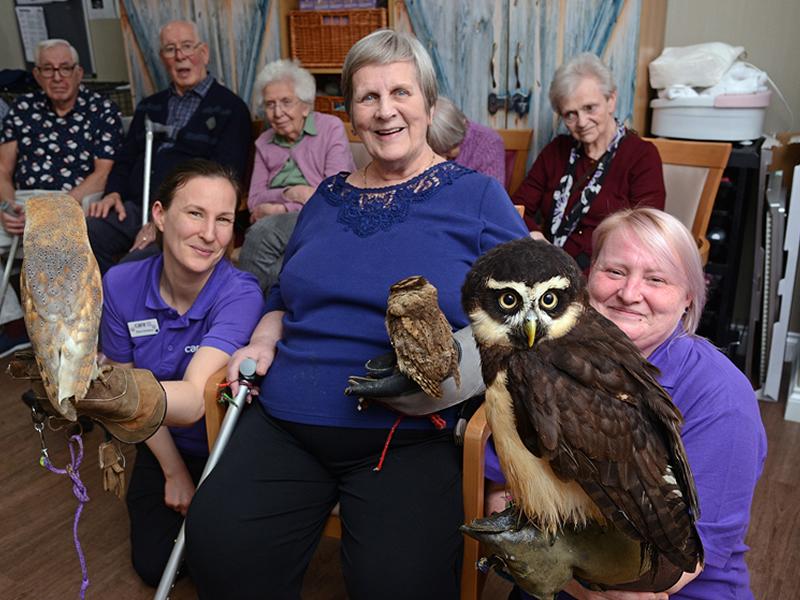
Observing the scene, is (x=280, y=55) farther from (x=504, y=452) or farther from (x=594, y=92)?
(x=504, y=452)

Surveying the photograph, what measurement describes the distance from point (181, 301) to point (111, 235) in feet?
5.21

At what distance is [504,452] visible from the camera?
94 cm

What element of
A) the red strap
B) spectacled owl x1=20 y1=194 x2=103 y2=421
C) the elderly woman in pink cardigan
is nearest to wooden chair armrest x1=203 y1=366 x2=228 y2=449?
the red strap

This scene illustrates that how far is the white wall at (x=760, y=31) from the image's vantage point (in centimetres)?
291

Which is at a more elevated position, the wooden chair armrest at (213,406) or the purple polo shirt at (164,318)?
the purple polo shirt at (164,318)

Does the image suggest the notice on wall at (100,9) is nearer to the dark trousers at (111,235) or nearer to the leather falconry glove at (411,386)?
the dark trousers at (111,235)

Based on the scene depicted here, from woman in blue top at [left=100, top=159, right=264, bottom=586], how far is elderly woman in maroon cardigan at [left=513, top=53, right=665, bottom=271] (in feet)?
4.13

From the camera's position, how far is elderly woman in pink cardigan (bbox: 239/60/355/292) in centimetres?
303

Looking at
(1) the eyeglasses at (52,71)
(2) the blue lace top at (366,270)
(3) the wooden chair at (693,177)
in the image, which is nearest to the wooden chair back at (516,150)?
(3) the wooden chair at (693,177)

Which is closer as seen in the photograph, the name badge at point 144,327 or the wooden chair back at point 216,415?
the wooden chair back at point 216,415

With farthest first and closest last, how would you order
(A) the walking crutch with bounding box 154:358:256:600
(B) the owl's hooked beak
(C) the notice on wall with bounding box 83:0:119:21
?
(C) the notice on wall with bounding box 83:0:119:21 → (A) the walking crutch with bounding box 154:358:256:600 → (B) the owl's hooked beak

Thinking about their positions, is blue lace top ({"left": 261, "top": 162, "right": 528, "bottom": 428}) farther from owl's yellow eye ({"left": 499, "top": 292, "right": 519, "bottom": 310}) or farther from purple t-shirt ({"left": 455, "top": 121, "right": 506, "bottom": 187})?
purple t-shirt ({"left": 455, "top": 121, "right": 506, "bottom": 187})

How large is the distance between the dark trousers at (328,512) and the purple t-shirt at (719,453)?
45cm

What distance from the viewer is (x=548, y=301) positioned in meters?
0.87
